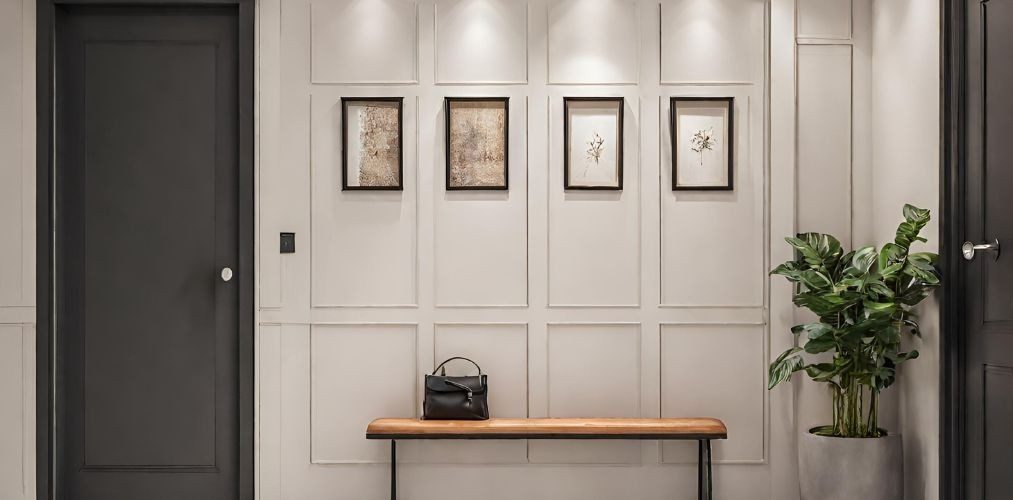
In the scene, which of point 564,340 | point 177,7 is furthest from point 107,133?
point 564,340

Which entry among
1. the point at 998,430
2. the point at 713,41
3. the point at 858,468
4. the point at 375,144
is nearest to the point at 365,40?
the point at 375,144

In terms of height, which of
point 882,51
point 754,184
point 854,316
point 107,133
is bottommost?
point 854,316

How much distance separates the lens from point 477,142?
379cm

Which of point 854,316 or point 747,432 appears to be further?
point 747,432

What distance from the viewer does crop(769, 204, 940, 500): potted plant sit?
3.15m

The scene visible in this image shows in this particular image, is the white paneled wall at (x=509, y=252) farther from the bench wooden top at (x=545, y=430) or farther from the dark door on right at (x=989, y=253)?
the dark door on right at (x=989, y=253)

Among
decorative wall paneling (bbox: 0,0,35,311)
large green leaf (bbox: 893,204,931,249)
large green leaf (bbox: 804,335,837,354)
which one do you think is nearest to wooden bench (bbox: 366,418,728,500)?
large green leaf (bbox: 804,335,837,354)

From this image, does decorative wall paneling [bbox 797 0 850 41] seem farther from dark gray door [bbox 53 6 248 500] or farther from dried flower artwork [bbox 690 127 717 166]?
dark gray door [bbox 53 6 248 500]

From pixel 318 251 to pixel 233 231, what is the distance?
16.7 inches

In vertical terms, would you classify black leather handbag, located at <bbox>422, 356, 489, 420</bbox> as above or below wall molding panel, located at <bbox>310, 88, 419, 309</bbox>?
below

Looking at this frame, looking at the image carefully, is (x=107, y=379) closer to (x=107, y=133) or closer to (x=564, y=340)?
(x=107, y=133)

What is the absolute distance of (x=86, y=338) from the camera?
12.5 feet

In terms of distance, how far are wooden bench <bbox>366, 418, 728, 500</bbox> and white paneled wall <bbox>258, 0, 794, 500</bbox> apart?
0.65 ft

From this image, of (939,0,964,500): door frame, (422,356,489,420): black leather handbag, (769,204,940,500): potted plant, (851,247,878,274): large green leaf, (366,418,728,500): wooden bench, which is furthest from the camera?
(422,356,489,420): black leather handbag
